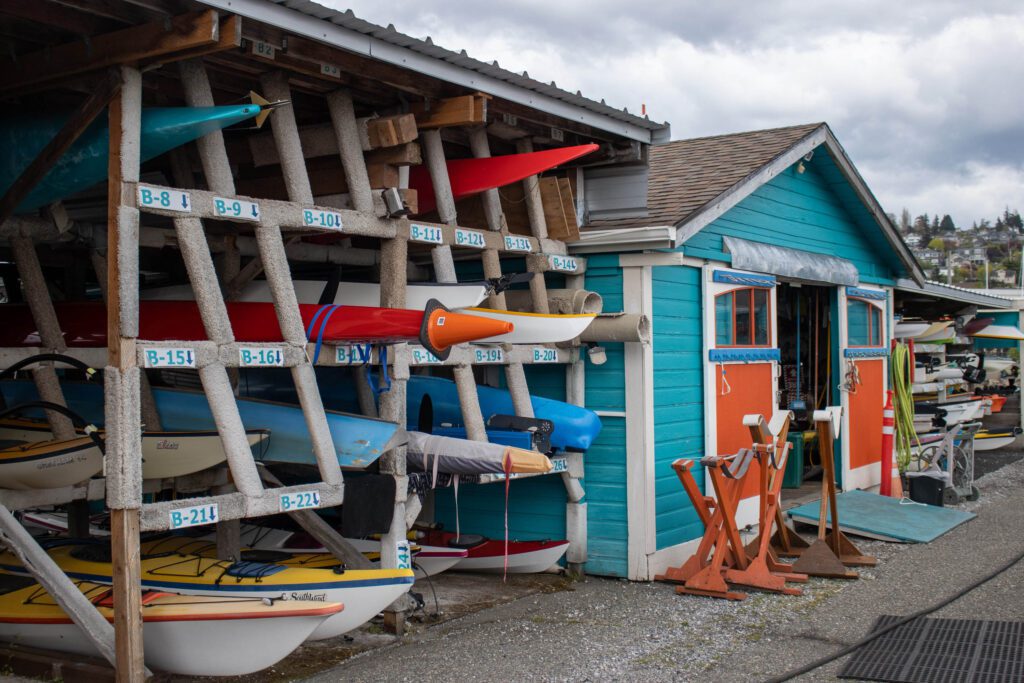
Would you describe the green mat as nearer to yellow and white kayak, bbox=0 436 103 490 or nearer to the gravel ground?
the gravel ground

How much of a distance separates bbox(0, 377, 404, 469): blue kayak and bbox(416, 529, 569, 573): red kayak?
1.96m

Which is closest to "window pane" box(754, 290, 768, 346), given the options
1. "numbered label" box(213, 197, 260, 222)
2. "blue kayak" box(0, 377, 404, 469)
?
"blue kayak" box(0, 377, 404, 469)

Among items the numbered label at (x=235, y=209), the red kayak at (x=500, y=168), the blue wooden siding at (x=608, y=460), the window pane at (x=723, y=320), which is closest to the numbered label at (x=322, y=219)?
the numbered label at (x=235, y=209)

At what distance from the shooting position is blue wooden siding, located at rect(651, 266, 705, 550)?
9008 mm

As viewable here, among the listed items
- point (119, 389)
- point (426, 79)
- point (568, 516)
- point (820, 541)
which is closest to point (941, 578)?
point (820, 541)

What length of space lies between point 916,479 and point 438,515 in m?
5.84

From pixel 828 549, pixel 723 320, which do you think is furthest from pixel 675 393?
pixel 828 549

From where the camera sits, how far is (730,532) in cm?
824

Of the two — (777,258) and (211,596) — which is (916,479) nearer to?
(777,258)

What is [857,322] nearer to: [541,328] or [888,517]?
[888,517]

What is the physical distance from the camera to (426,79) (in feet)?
23.5

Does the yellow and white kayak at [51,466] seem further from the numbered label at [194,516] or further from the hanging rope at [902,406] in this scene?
the hanging rope at [902,406]

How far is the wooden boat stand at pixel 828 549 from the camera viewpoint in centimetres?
885

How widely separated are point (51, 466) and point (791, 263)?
768 centimetres
